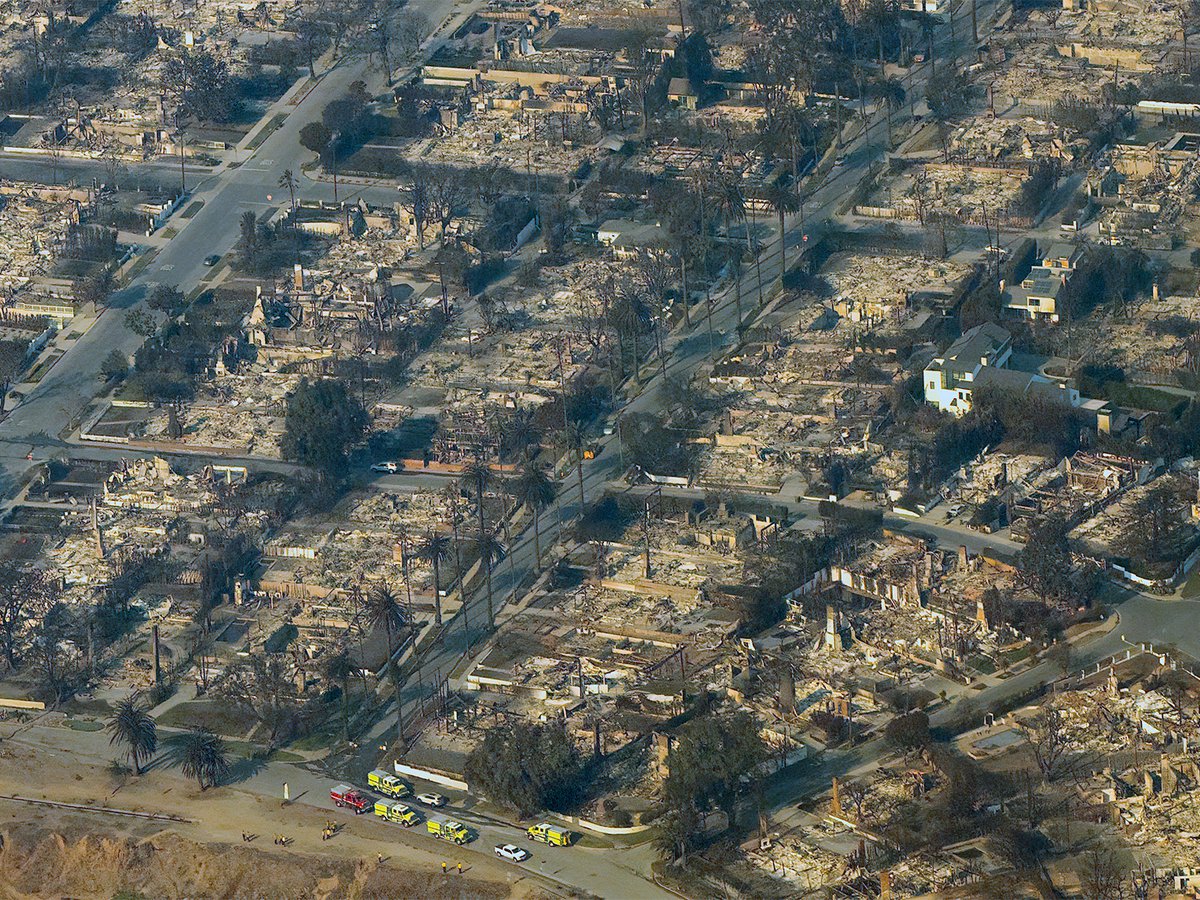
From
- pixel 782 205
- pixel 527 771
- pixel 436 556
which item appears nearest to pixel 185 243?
pixel 782 205

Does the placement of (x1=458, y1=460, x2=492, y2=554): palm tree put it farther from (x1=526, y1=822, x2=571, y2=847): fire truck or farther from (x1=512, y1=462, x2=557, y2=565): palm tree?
(x1=526, y1=822, x2=571, y2=847): fire truck

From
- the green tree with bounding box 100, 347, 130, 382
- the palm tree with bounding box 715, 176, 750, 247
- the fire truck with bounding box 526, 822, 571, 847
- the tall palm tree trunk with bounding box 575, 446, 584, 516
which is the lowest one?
the fire truck with bounding box 526, 822, 571, 847

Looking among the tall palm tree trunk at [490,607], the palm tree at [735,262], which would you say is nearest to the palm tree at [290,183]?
the palm tree at [735,262]

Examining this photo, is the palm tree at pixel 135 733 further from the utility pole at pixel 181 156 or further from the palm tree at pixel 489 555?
the utility pole at pixel 181 156

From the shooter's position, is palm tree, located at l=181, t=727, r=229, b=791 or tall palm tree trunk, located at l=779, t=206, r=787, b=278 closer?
palm tree, located at l=181, t=727, r=229, b=791

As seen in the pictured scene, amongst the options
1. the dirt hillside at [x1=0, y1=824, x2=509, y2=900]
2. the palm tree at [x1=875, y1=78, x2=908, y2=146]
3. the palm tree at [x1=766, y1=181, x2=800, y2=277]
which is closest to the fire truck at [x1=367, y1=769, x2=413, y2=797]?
the dirt hillside at [x1=0, y1=824, x2=509, y2=900]

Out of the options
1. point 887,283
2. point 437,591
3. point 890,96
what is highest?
point 890,96

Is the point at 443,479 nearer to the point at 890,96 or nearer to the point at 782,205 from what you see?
the point at 782,205
